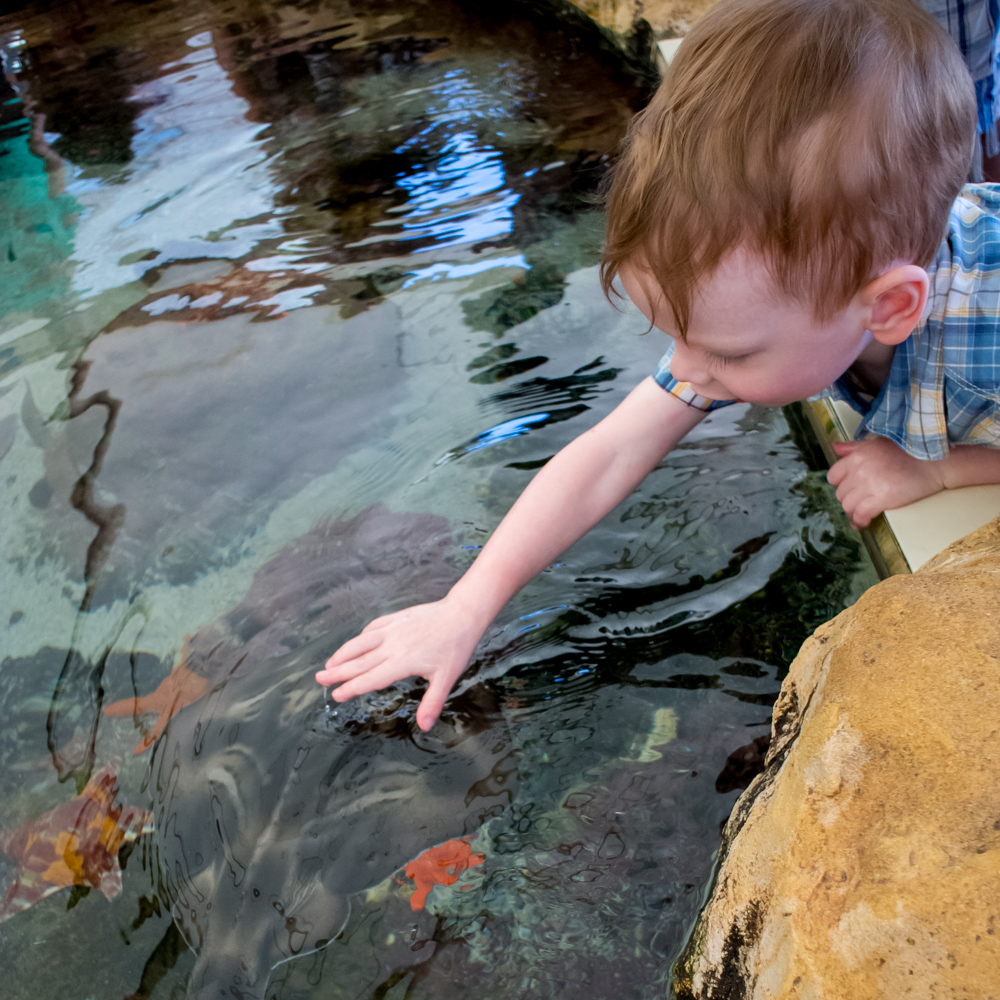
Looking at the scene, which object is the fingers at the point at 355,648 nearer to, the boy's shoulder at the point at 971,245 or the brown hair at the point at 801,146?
the brown hair at the point at 801,146

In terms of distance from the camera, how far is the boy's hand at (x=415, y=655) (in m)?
1.31

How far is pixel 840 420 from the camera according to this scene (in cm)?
176

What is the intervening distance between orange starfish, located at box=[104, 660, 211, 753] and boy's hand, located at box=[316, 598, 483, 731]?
0.78ft

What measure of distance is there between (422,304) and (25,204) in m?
1.41

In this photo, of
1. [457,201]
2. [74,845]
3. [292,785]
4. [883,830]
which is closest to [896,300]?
[883,830]

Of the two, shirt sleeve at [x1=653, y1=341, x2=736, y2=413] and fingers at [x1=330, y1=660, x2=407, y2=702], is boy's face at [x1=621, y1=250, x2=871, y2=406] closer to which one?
shirt sleeve at [x1=653, y1=341, x2=736, y2=413]

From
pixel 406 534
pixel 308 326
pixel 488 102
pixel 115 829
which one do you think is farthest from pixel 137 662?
pixel 488 102

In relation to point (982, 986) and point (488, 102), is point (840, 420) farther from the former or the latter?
point (488, 102)

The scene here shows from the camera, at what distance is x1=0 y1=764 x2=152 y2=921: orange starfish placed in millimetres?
1240

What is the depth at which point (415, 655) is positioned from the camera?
1.33m

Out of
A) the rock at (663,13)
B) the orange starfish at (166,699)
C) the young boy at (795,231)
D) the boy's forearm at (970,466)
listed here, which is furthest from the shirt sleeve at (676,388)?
the rock at (663,13)

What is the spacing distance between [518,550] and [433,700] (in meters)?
0.29

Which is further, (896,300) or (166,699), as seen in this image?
(166,699)

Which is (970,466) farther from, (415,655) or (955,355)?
(415,655)
